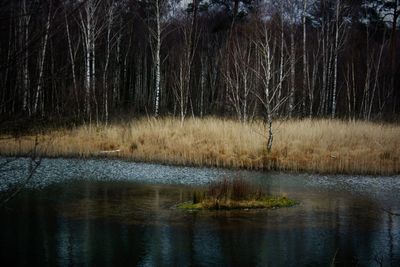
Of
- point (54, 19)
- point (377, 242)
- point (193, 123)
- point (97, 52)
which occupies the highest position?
point (97, 52)

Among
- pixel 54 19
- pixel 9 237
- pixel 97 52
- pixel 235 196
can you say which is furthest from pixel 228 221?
pixel 97 52

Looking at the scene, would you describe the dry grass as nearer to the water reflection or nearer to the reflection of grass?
the water reflection

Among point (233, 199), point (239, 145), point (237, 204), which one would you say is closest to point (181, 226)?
point (237, 204)

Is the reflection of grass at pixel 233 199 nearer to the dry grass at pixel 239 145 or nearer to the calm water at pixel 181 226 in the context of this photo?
the calm water at pixel 181 226

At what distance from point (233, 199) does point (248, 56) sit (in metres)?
14.5

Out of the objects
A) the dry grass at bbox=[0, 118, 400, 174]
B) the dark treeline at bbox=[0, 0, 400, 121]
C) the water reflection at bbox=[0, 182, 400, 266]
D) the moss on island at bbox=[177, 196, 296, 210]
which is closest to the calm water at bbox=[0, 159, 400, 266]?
the water reflection at bbox=[0, 182, 400, 266]

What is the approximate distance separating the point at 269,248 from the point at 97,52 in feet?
111

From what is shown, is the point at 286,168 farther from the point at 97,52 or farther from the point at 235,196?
the point at 97,52

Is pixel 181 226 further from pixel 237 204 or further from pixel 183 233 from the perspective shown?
pixel 237 204

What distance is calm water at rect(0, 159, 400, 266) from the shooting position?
24.0 ft

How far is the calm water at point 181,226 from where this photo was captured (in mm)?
7301

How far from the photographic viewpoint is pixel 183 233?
28.0ft

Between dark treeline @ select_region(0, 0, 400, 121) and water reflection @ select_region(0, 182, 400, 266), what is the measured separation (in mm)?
6960

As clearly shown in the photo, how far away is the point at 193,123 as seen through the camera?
68.7 feet
